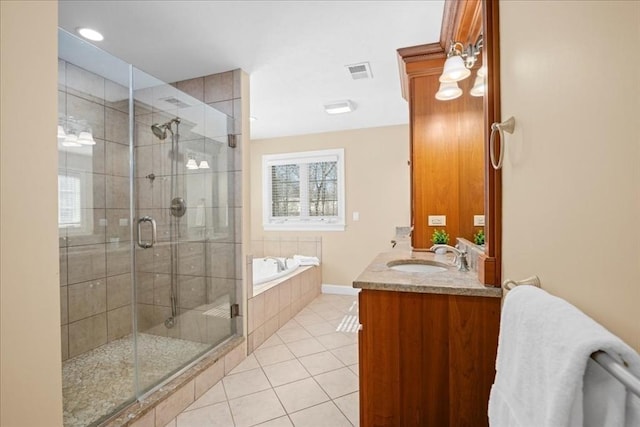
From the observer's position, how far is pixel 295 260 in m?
4.18

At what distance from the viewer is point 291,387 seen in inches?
79.8

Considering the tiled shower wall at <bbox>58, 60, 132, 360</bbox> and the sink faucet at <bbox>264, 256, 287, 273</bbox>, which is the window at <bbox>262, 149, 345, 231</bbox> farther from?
the tiled shower wall at <bbox>58, 60, 132, 360</bbox>

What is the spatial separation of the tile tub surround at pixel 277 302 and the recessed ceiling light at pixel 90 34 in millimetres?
1852

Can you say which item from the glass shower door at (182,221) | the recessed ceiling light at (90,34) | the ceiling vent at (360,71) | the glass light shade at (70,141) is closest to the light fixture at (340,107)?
the ceiling vent at (360,71)

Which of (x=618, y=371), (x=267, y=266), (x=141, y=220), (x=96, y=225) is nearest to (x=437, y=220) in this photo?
(x=618, y=371)

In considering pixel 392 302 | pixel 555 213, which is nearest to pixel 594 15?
pixel 555 213

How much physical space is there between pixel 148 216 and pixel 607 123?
2.62m

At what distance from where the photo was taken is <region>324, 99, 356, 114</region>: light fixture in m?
3.15

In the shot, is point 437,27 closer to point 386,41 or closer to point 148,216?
point 386,41

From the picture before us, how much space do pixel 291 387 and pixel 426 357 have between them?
1.13 metres

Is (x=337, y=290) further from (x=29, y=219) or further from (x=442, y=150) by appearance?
(x=29, y=219)

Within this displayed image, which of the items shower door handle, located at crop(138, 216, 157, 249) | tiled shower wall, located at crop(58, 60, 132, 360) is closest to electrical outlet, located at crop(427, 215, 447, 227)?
shower door handle, located at crop(138, 216, 157, 249)

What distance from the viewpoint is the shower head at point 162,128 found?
7.80 ft

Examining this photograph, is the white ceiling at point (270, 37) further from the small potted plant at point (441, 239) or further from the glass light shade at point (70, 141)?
the small potted plant at point (441, 239)
